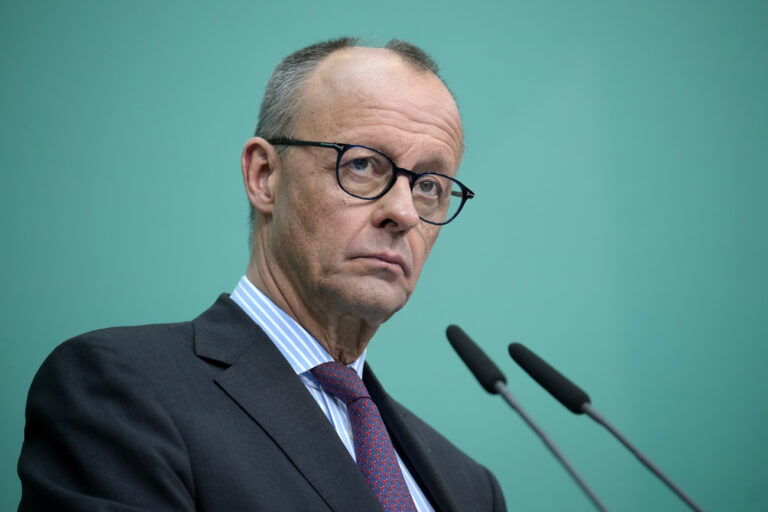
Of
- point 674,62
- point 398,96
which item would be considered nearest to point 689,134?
point 674,62

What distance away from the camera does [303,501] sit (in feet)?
3.52

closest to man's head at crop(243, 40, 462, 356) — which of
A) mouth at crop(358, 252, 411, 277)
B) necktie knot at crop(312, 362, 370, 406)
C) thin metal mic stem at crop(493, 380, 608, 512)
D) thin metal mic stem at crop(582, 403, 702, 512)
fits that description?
mouth at crop(358, 252, 411, 277)

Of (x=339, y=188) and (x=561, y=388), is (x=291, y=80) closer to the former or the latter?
(x=339, y=188)

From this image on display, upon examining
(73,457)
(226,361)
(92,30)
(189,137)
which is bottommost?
(73,457)

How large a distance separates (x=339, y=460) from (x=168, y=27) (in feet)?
5.42

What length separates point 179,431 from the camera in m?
1.05

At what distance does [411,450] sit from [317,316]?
360mm

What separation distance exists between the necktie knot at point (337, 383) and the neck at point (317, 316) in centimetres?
9

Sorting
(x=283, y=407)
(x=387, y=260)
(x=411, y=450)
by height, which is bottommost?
(x=411, y=450)

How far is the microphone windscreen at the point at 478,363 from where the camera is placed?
3.67ft

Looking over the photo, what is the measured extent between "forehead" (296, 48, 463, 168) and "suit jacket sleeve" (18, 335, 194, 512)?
0.62 m

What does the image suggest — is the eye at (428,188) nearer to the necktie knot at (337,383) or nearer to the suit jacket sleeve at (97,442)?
the necktie knot at (337,383)

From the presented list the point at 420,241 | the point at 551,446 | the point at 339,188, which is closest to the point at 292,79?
the point at 339,188

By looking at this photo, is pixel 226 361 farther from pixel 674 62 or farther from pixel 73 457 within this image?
pixel 674 62
